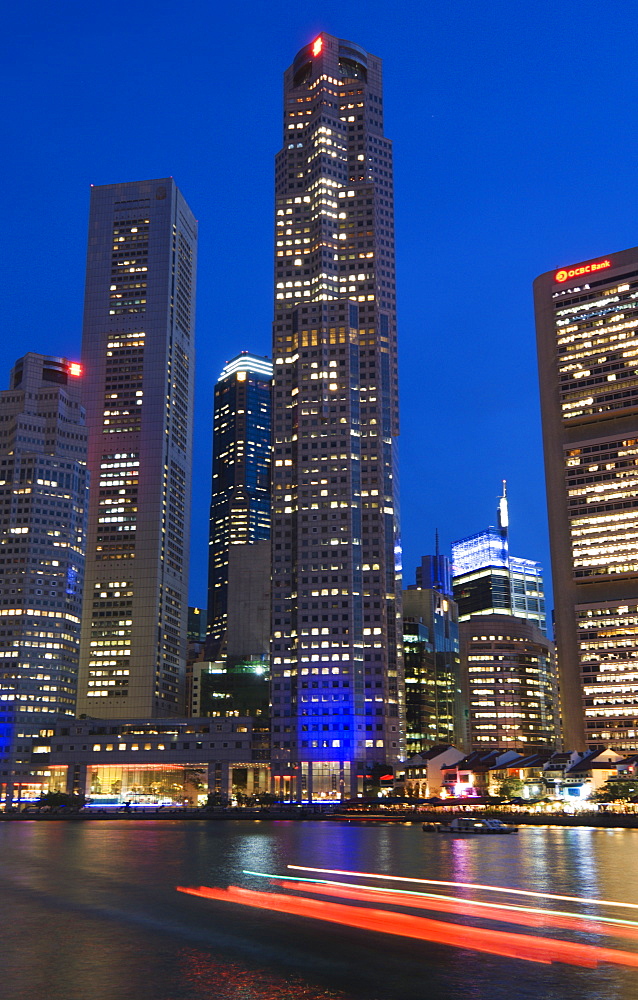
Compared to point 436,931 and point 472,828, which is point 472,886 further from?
point 472,828

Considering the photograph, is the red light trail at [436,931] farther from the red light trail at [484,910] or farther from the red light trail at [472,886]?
the red light trail at [472,886]

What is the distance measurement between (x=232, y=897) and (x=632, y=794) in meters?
150

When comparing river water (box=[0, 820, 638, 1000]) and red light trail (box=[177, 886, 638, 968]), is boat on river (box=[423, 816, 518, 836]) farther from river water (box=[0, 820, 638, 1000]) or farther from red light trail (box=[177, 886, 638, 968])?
red light trail (box=[177, 886, 638, 968])

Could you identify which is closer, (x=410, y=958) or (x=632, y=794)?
(x=410, y=958)

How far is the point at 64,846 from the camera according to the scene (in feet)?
377

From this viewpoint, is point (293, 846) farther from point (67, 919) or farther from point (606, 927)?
point (606, 927)

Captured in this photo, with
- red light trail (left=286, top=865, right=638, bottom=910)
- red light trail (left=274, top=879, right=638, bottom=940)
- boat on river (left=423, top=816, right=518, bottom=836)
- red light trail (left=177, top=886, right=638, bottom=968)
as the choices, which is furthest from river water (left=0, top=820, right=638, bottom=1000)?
boat on river (left=423, top=816, right=518, bottom=836)

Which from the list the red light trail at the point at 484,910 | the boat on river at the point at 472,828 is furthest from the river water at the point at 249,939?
the boat on river at the point at 472,828

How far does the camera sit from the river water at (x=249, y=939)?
121ft

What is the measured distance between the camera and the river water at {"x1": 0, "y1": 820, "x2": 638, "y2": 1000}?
37.0m

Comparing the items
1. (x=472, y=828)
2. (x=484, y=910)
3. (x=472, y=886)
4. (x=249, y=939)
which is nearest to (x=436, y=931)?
(x=484, y=910)

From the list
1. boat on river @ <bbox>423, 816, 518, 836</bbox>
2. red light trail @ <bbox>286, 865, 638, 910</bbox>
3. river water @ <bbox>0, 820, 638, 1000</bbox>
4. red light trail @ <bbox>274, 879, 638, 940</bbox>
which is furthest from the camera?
boat on river @ <bbox>423, 816, 518, 836</bbox>

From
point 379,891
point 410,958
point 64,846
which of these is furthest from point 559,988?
point 64,846

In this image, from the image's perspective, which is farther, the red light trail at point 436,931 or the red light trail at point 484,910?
the red light trail at point 484,910
